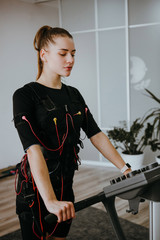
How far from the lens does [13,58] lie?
15.9 ft

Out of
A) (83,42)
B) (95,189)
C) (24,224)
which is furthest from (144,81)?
(24,224)

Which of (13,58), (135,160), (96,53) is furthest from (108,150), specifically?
(13,58)

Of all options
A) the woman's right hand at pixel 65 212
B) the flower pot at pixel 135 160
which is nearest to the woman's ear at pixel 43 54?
the woman's right hand at pixel 65 212

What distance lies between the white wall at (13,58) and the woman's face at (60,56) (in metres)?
3.47

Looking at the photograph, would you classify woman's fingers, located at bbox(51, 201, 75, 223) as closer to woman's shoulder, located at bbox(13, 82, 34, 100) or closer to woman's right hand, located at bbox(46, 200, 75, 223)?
woman's right hand, located at bbox(46, 200, 75, 223)

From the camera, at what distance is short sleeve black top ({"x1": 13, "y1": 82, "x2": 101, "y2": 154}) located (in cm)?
127

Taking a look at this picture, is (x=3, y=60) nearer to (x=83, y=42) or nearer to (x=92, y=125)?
(x=83, y=42)

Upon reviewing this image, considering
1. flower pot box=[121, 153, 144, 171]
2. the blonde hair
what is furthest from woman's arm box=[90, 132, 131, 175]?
flower pot box=[121, 153, 144, 171]

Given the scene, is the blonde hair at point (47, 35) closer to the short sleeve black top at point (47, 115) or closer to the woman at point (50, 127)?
the woman at point (50, 127)

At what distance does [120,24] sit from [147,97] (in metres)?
1.19

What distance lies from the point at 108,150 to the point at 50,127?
323mm

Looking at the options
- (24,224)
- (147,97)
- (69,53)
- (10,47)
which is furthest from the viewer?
(10,47)

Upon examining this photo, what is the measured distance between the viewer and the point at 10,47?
4.78 metres

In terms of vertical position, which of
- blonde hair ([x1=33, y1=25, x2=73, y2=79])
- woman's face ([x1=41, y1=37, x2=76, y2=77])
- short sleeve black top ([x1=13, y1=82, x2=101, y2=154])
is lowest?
short sleeve black top ([x1=13, y1=82, x2=101, y2=154])
